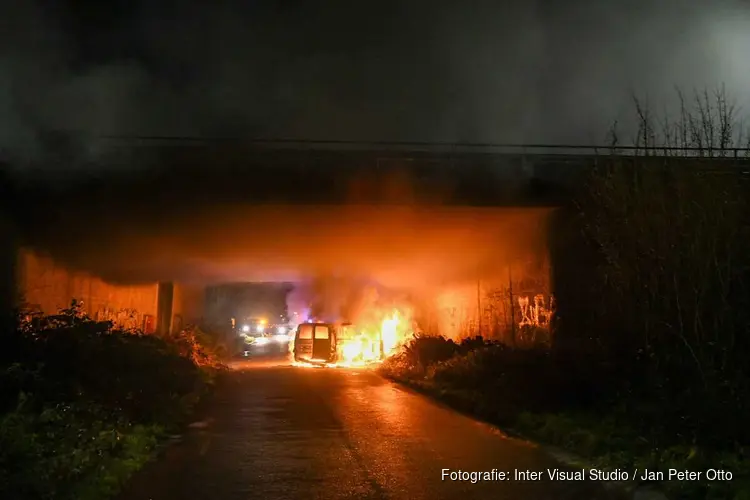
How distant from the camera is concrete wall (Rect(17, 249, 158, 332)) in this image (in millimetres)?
15047

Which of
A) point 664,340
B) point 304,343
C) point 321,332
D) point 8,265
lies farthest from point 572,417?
point 304,343

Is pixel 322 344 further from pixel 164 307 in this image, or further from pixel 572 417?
pixel 572 417

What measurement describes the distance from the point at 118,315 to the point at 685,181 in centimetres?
2172

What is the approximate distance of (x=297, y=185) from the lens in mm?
13625

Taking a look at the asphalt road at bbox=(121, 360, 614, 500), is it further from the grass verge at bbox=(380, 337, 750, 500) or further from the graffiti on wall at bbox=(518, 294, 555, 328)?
the graffiti on wall at bbox=(518, 294, 555, 328)

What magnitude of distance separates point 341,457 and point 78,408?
11.1 feet

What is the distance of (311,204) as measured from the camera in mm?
14102

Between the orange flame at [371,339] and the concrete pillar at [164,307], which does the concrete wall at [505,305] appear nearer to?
the orange flame at [371,339]

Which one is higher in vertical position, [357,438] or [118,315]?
[118,315]

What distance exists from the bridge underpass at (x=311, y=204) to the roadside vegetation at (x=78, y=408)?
301cm

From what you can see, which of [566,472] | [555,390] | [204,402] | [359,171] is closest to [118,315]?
[204,402]

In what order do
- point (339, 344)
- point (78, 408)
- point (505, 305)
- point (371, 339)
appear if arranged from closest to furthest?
1. point (78, 408)
2. point (505, 305)
3. point (339, 344)
4. point (371, 339)

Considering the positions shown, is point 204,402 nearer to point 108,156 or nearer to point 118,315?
point 108,156

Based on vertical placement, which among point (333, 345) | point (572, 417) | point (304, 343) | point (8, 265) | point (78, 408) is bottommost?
point (572, 417)
